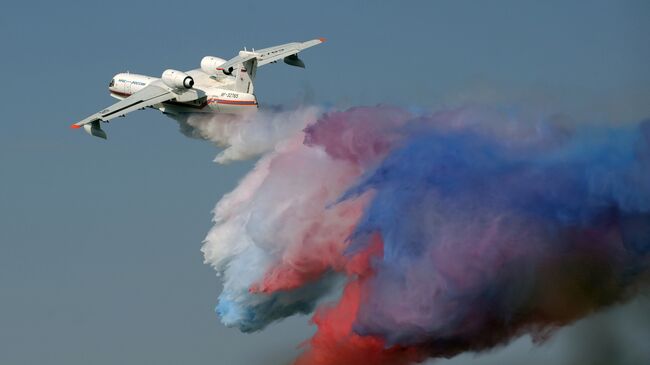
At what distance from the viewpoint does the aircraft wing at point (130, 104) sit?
206ft

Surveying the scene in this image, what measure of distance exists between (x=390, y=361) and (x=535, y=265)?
631 cm

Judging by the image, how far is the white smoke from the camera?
197 ft

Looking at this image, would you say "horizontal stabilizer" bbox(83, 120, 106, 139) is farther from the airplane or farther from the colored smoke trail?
the colored smoke trail

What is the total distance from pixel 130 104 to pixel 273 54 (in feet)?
22.4

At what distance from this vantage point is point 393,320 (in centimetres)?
4953

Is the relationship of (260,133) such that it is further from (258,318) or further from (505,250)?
(505,250)

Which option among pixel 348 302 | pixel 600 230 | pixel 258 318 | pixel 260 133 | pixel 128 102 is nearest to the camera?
pixel 600 230

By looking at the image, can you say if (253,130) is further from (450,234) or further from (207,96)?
(450,234)

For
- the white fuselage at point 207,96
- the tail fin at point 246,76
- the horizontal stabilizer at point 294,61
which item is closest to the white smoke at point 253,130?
the white fuselage at point 207,96

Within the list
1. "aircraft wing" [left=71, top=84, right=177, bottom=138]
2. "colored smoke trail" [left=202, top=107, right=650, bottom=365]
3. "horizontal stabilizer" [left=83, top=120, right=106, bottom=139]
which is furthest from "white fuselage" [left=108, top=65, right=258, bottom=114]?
"colored smoke trail" [left=202, top=107, right=650, bottom=365]

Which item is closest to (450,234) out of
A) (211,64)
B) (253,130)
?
(253,130)

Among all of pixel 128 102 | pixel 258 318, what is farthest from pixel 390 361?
pixel 128 102

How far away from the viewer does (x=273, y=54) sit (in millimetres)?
68062

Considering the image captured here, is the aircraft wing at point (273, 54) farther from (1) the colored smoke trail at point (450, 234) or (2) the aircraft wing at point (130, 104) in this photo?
(1) the colored smoke trail at point (450, 234)
